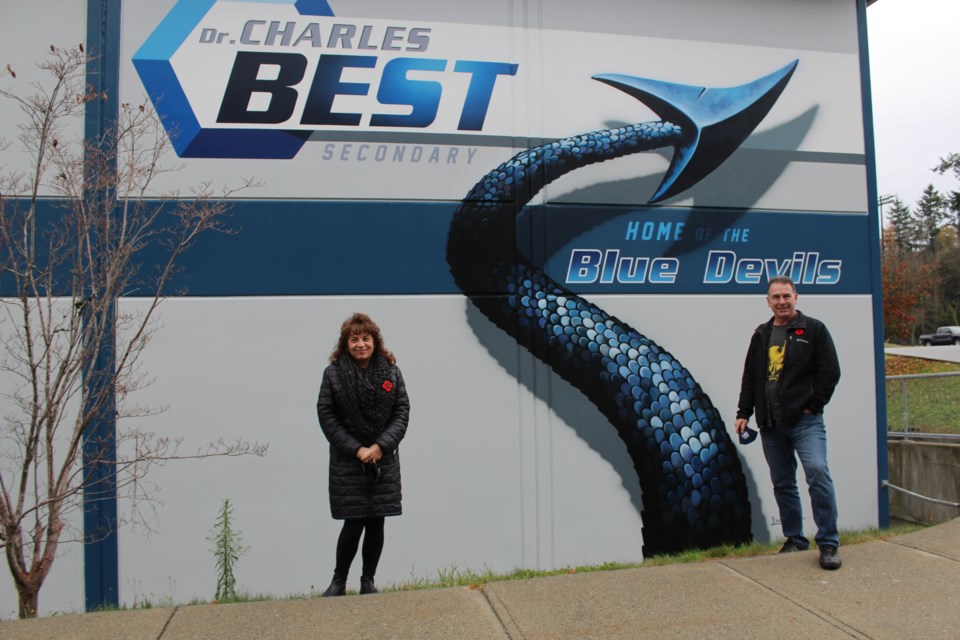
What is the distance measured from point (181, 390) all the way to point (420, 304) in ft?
5.79

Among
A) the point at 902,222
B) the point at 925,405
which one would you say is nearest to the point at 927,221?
the point at 902,222

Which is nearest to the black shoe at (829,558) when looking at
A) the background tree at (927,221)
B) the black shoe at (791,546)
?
the black shoe at (791,546)

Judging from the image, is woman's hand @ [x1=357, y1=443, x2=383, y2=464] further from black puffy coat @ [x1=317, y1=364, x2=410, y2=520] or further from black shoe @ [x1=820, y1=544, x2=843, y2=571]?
black shoe @ [x1=820, y1=544, x2=843, y2=571]

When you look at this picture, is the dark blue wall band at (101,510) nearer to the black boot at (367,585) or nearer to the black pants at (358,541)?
the black pants at (358,541)

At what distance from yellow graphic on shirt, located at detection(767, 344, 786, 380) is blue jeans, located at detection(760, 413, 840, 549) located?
31 cm

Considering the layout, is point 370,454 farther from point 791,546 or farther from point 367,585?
point 791,546

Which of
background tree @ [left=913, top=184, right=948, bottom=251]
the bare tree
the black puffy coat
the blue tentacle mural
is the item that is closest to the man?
the blue tentacle mural

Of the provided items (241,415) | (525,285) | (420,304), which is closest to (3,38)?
(241,415)

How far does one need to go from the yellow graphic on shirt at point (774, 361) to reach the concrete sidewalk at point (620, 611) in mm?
1162

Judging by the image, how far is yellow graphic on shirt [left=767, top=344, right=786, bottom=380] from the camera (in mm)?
4727

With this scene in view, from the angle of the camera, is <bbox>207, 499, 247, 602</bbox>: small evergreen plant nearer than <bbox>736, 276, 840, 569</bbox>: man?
No

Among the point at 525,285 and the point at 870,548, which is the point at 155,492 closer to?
the point at 525,285

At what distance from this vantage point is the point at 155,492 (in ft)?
16.8

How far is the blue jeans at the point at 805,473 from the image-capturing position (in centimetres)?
450
